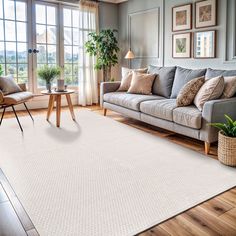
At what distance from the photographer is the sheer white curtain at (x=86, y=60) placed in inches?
227

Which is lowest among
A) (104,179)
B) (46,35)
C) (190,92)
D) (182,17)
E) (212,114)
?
(104,179)

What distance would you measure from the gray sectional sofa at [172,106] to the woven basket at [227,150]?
0.27m

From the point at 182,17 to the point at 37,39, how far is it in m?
2.88

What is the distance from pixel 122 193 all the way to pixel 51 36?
14.7 feet

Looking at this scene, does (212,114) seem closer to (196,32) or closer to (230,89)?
(230,89)

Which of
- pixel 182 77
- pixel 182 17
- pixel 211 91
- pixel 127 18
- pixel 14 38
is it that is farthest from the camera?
pixel 127 18

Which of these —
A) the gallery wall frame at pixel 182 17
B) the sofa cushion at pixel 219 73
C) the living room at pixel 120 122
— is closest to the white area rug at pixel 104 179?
the living room at pixel 120 122

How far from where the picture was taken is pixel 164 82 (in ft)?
14.0

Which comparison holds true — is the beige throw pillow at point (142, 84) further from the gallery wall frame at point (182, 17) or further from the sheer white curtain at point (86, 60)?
the sheer white curtain at point (86, 60)

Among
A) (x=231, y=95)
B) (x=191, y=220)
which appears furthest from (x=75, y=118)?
(x=191, y=220)

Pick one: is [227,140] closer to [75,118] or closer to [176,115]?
[176,115]

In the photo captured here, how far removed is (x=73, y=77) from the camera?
19.7 ft

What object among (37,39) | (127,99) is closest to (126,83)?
(127,99)

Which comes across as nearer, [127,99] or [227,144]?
[227,144]
